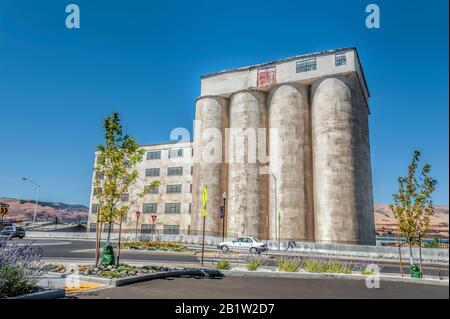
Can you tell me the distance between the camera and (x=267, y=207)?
160ft

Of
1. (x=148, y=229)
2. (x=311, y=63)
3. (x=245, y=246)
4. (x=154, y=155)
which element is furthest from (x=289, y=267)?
(x=154, y=155)

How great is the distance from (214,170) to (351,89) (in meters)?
23.6

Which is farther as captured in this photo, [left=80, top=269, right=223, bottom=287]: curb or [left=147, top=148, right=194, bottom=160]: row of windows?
[left=147, top=148, right=194, bottom=160]: row of windows

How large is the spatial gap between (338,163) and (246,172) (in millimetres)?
13172

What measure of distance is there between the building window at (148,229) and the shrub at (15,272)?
55.1 m

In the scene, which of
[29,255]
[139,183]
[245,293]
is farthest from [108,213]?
[139,183]

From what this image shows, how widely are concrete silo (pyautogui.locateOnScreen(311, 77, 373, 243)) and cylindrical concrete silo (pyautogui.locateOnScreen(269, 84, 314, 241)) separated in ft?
4.30

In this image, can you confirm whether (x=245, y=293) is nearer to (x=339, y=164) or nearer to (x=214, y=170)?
(x=339, y=164)

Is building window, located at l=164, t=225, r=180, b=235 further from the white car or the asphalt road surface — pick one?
the asphalt road surface

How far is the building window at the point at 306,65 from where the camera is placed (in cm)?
4797

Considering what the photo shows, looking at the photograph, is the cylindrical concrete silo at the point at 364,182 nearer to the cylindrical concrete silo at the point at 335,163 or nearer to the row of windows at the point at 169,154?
the cylindrical concrete silo at the point at 335,163

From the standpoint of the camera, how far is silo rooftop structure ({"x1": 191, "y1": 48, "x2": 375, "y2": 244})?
142 ft

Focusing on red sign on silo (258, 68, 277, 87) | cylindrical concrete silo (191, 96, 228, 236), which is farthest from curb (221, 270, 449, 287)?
red sign on silo (258, 68, 277, 87)

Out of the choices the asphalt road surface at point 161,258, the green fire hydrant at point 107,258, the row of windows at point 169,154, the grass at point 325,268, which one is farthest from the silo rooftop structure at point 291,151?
the green fire hydrant at point 107,258
